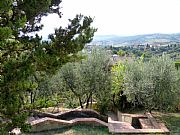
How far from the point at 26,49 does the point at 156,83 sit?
34.0 ft

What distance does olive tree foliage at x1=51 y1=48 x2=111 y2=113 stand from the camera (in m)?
19.4

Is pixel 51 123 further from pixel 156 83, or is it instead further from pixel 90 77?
pixel 156 83

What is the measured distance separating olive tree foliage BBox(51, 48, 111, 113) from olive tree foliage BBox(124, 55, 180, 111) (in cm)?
203

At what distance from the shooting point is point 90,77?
1938cm

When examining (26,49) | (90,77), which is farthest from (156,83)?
(26,49)

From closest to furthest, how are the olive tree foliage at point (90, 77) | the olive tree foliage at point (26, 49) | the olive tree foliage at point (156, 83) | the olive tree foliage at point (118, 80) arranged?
1. the olive tree foliage at point (26, 49)
2. the olive tree foliage at point (156, 83)
3. the olive tree foliage at point (90, 77)
4. the olive tree foliage at point (118, 80)

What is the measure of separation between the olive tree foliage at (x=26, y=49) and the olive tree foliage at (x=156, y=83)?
29.2 feet

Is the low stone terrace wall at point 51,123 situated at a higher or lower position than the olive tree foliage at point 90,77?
lower

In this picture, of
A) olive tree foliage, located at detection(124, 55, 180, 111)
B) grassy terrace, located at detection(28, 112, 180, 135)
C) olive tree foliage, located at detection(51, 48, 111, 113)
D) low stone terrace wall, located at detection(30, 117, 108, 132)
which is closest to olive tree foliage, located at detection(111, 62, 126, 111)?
olive tree foliage, located at detection(51, 48, 111, 113)

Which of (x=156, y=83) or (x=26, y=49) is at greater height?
(x=26, y=49)

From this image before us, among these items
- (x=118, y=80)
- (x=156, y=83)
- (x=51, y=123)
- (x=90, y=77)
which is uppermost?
(x=90, y=77)

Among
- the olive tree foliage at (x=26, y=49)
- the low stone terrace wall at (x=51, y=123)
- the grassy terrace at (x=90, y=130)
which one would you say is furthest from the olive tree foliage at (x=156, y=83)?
the olive tree foliage at (x=26, y=49)

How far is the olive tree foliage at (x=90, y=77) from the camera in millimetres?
19391

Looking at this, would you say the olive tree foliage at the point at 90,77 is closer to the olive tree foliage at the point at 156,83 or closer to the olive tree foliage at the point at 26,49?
the olive tree foliage at the point at 156,83
